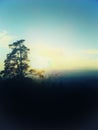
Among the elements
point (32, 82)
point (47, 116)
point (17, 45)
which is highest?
point (17, 45)

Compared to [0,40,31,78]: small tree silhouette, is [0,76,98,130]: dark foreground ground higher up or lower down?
lower down

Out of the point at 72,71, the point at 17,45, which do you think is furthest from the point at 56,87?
A: the point at 17,45

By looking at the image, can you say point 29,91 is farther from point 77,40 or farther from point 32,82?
point 77,40

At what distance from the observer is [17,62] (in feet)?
11.0

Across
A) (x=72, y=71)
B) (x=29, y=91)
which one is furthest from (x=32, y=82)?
(x=72, y=71)

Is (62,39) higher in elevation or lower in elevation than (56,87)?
higher

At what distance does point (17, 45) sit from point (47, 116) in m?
0.49

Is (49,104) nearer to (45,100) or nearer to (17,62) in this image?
(45,100)

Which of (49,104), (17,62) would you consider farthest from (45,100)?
(17,62)

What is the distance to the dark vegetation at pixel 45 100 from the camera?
3.33m

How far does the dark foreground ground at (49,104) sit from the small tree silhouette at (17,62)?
51mm

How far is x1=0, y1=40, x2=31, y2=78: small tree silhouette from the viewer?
10.8ft

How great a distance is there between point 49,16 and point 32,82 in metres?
0.44

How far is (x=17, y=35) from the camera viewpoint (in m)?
3.29
